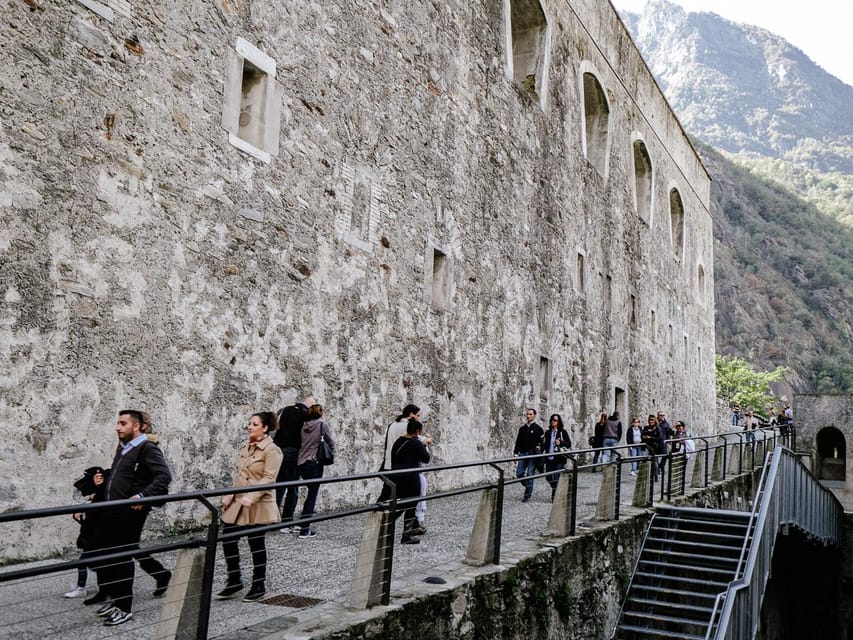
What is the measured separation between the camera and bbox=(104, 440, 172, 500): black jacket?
4.75 meters

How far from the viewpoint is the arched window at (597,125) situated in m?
19.3

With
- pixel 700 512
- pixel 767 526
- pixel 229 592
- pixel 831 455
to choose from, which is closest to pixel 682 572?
pixel 700 512

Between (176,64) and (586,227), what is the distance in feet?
39.7

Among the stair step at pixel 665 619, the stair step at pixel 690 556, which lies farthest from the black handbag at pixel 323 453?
the stair step at pixel 690 556

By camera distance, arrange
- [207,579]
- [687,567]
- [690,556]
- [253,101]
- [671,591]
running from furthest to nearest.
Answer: [690,556] → [687,567] → [671,591] → [253,101] → [207,579]

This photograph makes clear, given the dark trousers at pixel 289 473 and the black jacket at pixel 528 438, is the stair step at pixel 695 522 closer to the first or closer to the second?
the black jacket at pixel 528 438

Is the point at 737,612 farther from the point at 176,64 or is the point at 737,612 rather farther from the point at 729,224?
the point at 729,224

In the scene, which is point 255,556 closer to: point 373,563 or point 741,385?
point 373,563

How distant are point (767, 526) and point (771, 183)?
87.1 metres

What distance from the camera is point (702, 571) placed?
950cm

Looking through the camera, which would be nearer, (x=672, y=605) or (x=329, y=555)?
(x=329, y=555)

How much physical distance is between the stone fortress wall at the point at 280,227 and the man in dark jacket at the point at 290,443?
0.52m

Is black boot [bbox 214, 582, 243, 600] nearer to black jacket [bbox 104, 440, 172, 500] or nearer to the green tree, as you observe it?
black jacket [bbox 104, 440, 172, 500]

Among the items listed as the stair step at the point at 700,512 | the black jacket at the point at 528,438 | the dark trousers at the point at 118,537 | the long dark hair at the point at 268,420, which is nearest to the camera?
the dark trousers at the point at 118,537
